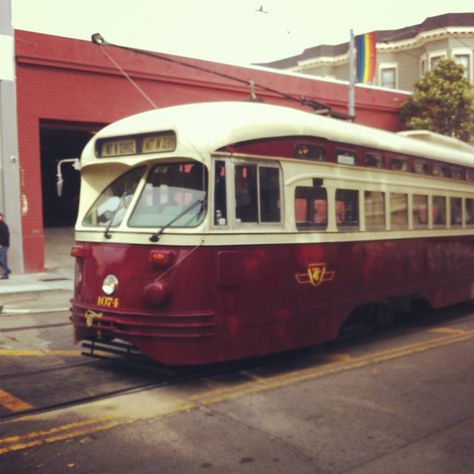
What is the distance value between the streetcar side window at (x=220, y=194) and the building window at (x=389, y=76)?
34621mm

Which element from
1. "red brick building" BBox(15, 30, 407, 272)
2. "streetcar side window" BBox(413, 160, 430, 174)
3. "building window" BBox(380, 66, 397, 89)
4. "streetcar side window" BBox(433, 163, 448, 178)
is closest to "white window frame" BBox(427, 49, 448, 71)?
"building window" BBox(380, 66, 397, 89)

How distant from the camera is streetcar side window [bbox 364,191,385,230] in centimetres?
844

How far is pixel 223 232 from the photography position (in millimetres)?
6543

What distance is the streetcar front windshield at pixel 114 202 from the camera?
22.9 ft

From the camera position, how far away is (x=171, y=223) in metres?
6.49

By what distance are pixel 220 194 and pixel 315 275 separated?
5.50 ft

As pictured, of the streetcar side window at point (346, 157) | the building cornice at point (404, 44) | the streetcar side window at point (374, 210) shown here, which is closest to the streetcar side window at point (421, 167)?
the streetcar side window at point (374, 210)

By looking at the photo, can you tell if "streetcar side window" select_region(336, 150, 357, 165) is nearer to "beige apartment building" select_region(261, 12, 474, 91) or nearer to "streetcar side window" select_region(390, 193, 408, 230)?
"streetcar side window" select_region(390, 193, 408, 230)

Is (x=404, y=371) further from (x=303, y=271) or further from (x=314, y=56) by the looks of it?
(x=314, y=56)

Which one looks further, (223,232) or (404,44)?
(404,44)

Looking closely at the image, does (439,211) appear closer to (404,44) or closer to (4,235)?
(4,235)

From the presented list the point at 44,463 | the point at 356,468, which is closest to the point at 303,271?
the point at 356,468

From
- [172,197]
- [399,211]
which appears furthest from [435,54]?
[172,197]

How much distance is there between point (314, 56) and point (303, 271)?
3785 cm
